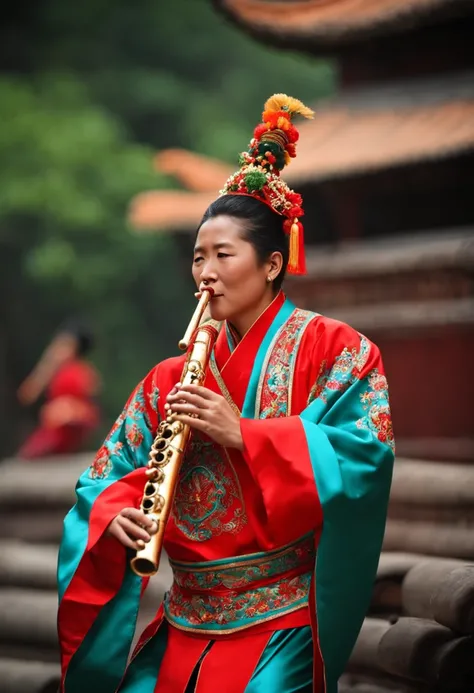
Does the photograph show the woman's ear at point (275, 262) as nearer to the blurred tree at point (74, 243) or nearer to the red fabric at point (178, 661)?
the red fabric at point (178, 661)

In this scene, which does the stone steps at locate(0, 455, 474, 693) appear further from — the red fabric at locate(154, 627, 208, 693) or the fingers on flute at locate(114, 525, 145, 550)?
the fingers on flute at locate(114, 525, 145, 550)

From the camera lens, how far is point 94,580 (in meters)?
2.83

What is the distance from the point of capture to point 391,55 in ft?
35.6

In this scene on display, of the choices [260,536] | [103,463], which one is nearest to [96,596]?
[103,463]

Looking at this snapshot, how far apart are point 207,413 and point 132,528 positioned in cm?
33

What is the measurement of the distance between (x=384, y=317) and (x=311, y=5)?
3634 millimetres

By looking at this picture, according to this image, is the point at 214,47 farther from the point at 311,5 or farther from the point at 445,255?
the point at 445,255

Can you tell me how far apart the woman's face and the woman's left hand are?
318 millimetres

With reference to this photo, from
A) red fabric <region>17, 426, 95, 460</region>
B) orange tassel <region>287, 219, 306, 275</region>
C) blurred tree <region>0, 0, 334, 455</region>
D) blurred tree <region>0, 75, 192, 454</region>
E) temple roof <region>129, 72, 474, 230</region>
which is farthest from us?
blurred tree <region>0, 0, 334, 455</region>

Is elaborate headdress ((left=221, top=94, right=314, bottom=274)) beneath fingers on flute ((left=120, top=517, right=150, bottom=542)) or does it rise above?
above

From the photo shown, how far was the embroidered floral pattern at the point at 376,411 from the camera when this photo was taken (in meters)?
2.72

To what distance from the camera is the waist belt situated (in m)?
2.71

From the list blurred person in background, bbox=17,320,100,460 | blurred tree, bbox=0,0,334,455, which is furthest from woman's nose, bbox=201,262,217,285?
blurred tree, bbox=0,0,334,455

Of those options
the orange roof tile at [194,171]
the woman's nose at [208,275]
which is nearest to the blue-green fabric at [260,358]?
the woman's nose at [208,275]
